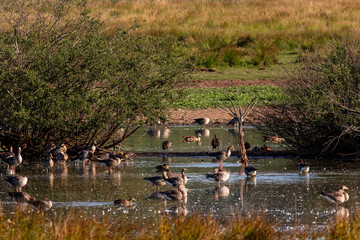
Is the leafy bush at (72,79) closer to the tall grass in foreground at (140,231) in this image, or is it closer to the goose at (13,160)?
the goose at (13,160)

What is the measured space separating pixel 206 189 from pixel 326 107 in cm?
540

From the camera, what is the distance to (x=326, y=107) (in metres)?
18.4

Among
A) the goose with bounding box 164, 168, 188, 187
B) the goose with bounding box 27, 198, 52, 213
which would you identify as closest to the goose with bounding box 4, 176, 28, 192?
the goose with bounding box 27, 198, 52, 213

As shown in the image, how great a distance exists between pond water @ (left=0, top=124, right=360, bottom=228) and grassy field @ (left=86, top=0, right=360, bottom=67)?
18810 millimetres

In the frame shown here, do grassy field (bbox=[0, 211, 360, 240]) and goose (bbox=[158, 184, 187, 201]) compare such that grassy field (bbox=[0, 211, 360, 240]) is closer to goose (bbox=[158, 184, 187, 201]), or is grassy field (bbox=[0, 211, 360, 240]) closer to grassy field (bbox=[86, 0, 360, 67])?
goose (bbox=[158, 184, 187, 201])

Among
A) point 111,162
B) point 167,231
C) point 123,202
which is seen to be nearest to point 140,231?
point 167,231

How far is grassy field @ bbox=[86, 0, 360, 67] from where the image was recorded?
41469 millimetres

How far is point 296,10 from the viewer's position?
5253 cm

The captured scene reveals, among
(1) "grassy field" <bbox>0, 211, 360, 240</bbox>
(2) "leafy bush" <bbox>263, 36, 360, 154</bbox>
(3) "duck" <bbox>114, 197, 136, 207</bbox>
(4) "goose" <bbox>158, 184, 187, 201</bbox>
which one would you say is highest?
(2) "leafy bush" <bbox>263, 36, 360, 154</bbox>

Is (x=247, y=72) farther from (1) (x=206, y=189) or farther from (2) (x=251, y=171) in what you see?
(1) (x=206, y=189)

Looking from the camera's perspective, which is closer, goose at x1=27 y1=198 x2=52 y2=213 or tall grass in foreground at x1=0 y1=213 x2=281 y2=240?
tall grass in foreground at x1=0 y1=213 x2=281 y2=240

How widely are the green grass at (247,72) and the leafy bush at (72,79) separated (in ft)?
60.4

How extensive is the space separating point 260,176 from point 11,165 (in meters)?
6.23

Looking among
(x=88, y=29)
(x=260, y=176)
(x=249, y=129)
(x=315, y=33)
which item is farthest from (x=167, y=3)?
(x=260, y=176)
